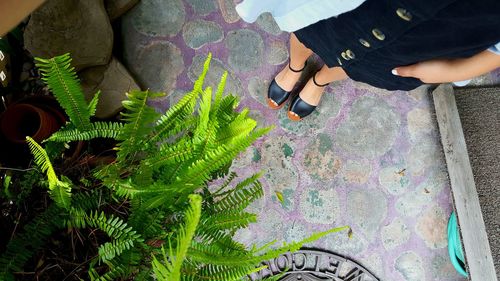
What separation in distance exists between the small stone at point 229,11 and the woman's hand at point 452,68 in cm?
103

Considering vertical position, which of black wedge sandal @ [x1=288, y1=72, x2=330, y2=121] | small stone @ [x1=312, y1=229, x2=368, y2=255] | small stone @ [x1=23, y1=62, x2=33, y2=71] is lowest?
small stone @ [x1=312, y1=229, x2=368, y2=255]

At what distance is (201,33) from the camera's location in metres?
2.15

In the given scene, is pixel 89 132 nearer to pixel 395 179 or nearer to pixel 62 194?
pixel 62 194

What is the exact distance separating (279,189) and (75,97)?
1.15m

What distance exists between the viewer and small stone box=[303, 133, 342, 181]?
6.82ft

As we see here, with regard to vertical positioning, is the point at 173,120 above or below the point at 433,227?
above

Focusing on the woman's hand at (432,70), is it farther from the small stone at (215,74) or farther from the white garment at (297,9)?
the small stone at (215,74)

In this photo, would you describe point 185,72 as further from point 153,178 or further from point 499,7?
point 499,7

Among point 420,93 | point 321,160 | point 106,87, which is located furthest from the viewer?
point 420,93

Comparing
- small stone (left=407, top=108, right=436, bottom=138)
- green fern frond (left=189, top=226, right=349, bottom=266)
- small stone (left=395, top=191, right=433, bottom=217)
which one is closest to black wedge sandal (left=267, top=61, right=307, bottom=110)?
small stone (left=407, top=108, right=436, bottom=138)

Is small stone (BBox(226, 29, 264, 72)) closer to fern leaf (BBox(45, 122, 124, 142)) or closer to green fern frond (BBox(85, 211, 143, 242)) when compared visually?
fern leaf (BBox(45, 122, 124, 142))

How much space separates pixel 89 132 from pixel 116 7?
41.9 inches

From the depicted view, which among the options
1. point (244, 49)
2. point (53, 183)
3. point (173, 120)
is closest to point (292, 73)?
point (244, 49)

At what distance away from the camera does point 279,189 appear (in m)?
2.04
